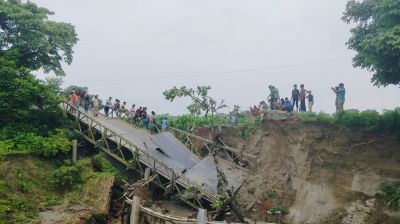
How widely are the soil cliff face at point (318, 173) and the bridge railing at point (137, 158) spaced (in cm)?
211

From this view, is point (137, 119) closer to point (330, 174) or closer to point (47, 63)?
point (47, 63)

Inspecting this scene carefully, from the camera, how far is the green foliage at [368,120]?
1636 centimetres

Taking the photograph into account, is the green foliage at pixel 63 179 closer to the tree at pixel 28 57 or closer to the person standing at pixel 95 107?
the tree at pixel 28 57

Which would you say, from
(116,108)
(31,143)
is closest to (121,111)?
(116,108)

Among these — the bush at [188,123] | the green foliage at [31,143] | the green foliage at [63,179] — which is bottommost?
Result: the green foliage at [63,179]

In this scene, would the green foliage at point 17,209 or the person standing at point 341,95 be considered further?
Result: the person standing at point 341,95

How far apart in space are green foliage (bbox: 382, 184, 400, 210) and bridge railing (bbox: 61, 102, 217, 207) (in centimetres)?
669

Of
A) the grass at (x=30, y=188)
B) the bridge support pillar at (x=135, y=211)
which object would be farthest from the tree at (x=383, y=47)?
the grass at (x=30, y=188)

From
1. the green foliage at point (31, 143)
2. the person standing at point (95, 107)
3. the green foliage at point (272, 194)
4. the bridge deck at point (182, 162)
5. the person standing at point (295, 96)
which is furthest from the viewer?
the person standing at point (95, 107)

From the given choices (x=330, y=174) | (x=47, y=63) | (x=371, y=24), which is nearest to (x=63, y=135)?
(x=47, y=63)

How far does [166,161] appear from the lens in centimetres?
2081

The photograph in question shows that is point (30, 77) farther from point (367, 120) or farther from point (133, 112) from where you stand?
point (367, 120)

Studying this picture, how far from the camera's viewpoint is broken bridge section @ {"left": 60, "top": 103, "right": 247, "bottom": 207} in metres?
19.0

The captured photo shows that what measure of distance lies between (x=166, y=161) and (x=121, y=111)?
856cm
